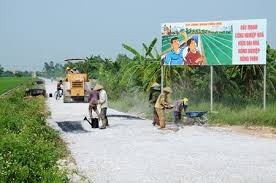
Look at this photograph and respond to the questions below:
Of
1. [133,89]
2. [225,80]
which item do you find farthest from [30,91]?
[225,80]

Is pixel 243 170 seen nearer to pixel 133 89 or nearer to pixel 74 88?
pixel 133 89

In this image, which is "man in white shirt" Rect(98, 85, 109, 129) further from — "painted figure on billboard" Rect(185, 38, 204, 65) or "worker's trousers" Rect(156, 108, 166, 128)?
"painted figure on billboard" Rect(185, 38, 204, 65)

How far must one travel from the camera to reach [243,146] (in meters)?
12.1

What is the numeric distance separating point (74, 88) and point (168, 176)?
23483 mm

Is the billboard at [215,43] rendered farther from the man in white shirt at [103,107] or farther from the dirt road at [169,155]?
the man in white shirt at [103,107]

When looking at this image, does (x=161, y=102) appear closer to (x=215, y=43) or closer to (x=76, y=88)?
(x=215, y=43)

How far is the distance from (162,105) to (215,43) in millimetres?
3769

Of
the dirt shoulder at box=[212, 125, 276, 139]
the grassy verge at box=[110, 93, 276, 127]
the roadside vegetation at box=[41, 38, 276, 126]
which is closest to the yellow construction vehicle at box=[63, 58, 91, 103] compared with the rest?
the roadside vegetation at box=[41, 38, 276, 126]

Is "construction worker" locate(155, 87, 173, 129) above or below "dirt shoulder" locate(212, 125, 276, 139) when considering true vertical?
above

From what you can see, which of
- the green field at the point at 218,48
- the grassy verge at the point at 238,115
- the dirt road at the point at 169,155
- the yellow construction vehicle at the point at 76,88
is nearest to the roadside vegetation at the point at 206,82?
the grassy verge at the point at 238,115

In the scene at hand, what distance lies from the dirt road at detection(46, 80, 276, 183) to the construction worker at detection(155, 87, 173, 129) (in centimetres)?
40

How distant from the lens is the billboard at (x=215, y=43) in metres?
17.7

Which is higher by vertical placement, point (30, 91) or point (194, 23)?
point (194, 23)

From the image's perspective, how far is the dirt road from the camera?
855 centimetres
